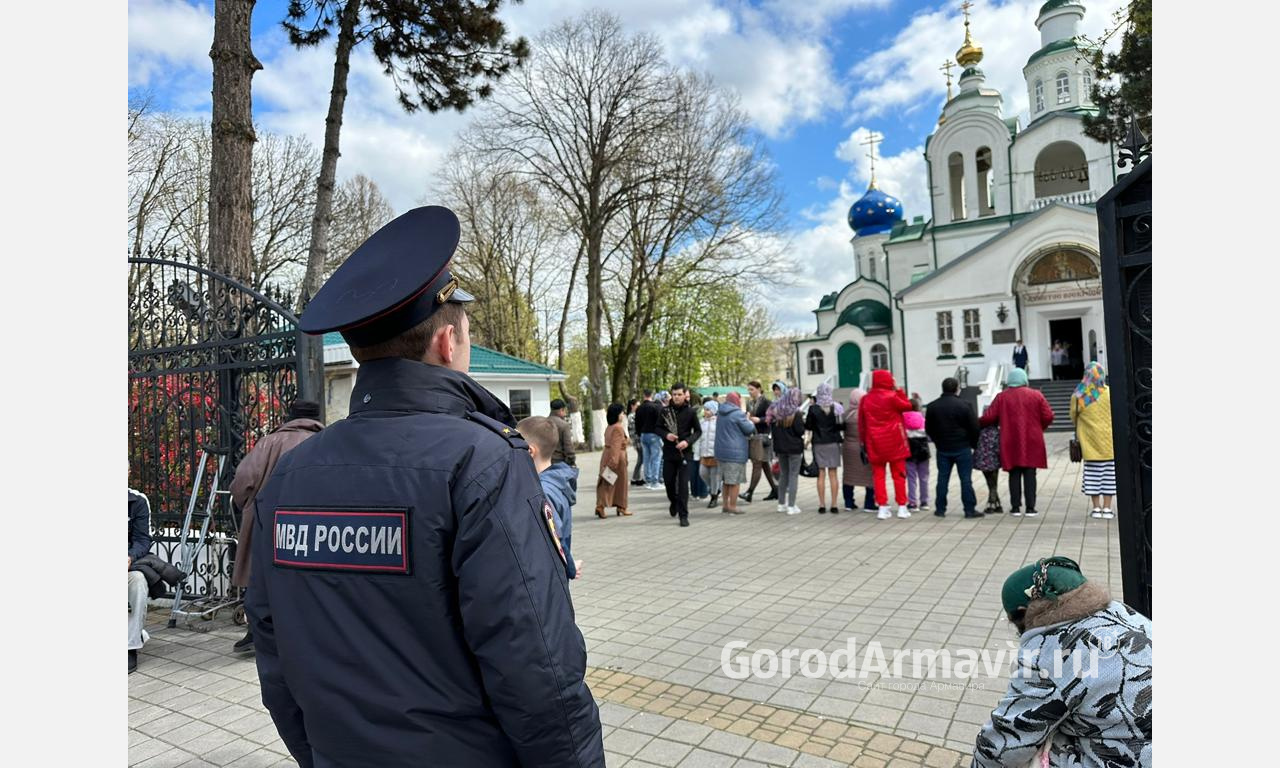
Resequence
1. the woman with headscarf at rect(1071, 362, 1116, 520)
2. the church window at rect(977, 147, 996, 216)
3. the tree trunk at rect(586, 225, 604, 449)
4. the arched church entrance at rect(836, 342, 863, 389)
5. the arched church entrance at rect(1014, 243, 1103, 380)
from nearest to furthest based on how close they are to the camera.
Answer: the woman with headscarf at rect(1071, 362, 1116, 520)
the tree trunk at rect(586, 225, 604, 449)
the arched church entrance at rect(1014, 243, 1103, 380)
the church window at rect(977, 147, 996, 216)
the arched church entrance at rect(836, 342, 863, 389)

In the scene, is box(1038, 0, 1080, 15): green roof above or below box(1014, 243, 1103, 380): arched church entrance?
above

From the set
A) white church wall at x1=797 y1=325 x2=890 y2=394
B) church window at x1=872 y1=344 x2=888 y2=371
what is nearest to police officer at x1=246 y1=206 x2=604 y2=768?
white church wall at x1=797 y1=325 x2=890 y2=394

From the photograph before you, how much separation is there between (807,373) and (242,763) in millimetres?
42088

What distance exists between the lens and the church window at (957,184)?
131 ft

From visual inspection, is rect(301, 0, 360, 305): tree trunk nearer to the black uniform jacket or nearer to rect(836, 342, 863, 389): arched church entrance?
the black uniform jacket

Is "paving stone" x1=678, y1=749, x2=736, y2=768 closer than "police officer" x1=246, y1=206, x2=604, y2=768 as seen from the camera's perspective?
No

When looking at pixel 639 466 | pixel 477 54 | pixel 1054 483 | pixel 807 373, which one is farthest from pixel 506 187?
pixel 1054 483

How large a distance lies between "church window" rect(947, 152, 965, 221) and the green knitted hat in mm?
41251

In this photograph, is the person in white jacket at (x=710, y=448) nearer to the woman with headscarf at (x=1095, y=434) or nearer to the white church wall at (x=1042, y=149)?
the woman with headscarf at (x=1095, y=434)

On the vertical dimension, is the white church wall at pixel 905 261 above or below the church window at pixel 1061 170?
below

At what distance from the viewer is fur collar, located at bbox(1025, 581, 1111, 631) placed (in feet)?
7.54

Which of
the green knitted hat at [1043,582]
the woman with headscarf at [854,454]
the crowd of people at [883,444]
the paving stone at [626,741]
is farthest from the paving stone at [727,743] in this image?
the woman with headscarf at [854,454]

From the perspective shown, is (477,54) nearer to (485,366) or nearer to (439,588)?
(439,588)

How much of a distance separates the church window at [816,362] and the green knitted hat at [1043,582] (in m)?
42.4
